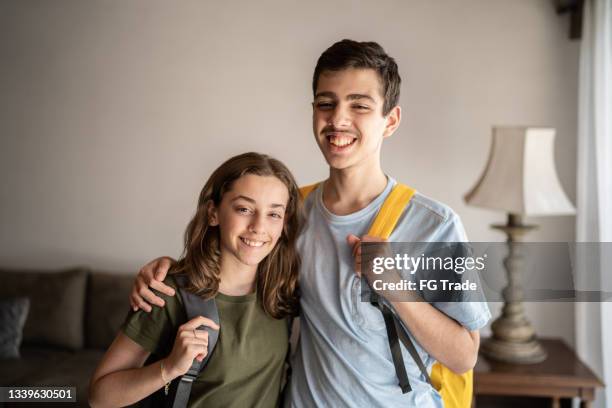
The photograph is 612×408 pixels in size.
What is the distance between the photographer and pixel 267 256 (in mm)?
1423

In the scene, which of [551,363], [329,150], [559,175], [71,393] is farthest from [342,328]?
[559,175]

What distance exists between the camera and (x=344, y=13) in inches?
108

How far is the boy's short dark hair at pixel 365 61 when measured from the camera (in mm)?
1263

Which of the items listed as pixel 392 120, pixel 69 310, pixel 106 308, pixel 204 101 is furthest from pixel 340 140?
pixel 69 310

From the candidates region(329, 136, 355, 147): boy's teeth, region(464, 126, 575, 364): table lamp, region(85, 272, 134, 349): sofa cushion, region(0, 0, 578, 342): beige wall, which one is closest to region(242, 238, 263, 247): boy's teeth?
region(329, 136, 355, 147): boy's teeth

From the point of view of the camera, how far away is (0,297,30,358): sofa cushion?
2693 millimetres

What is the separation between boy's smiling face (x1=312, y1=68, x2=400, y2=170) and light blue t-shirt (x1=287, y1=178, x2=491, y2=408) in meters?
0.14

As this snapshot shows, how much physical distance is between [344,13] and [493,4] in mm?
745

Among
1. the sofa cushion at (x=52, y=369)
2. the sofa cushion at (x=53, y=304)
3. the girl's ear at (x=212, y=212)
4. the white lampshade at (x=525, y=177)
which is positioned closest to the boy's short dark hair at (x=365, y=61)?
the girl's ear at (x=212, y=212)

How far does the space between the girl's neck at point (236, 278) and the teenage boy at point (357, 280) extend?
0.16 metres

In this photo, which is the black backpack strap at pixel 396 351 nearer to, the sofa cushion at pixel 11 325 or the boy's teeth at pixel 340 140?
the boy's teeth at pixel 340 140

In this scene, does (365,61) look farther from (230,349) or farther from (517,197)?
(517,197)

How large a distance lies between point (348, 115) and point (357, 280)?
392 millimetres

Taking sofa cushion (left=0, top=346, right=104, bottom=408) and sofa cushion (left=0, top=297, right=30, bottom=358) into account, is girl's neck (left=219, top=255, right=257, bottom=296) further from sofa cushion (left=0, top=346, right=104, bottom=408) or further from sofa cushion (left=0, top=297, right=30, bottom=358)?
sofa cushion (left=0, top=297, right=30, bottom=358)
